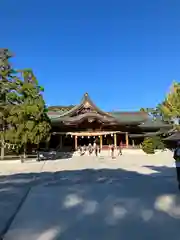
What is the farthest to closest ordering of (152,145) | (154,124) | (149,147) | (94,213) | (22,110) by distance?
1. (154,124)
2. (152,145)
3. (149,147)
4. (22,110)
5. (94,213)

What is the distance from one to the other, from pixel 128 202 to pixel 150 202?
536 mm

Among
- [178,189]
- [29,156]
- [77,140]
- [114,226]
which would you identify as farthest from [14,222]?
[77,140]

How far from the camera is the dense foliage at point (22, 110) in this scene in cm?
2809

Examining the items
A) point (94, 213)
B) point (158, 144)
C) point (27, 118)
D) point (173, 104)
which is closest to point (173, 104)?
point (173, 104)

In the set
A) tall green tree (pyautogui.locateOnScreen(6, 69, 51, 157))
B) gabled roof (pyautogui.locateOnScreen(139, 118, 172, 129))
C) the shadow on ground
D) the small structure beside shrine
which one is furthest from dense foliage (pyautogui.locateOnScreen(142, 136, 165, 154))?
the shadow on ground

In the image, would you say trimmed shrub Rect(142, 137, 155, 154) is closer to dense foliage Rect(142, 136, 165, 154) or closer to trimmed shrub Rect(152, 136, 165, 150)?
dense foliage Rect(142, 136, 165, 154)

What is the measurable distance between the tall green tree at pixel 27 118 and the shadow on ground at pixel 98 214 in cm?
1741

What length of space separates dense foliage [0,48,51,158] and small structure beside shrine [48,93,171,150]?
16.1m

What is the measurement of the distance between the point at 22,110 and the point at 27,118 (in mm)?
893

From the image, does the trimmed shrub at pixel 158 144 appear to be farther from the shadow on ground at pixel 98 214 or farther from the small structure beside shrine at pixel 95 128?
the shadow on ground at pixel 98 214

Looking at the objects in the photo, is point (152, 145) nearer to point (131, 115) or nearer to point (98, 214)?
point (131, 115)

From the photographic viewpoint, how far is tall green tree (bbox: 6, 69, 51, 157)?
91.8 feet

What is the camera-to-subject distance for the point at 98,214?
700 centimetres

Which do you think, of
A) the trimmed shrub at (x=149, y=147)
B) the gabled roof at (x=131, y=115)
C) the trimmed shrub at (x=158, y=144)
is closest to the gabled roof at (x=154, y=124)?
the gabled roof at (x=131, y=115)
